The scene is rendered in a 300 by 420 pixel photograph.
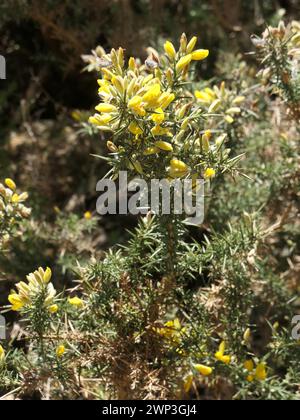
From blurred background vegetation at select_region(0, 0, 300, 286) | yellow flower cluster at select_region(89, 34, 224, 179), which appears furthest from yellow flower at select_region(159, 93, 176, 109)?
blurred background vegetation at select_region(0, 0, 300, 286)

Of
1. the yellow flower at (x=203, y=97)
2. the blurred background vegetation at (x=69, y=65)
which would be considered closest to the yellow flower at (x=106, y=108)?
the yellow flower at (x=203, y=97)

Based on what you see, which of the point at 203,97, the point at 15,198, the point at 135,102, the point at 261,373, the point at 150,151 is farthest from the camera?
the point at 203,97

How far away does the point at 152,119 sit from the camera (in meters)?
1.43

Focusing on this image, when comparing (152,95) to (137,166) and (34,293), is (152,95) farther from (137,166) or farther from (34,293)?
(34,293)

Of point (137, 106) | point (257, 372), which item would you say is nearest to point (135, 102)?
point (137, 106)

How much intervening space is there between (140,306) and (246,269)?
33cm

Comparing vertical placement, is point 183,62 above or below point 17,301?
above

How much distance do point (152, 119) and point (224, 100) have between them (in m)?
0.63

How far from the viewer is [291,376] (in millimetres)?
1735

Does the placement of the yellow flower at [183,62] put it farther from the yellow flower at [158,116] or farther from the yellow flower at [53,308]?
the yellow flower at [53,308]

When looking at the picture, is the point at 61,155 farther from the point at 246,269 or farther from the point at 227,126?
the point at 246,269

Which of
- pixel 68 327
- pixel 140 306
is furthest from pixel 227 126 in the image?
pixel 68 327

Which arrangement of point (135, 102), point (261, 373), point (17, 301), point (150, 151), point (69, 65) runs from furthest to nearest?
point (69, 65) → point (261, 373) → point (17, 301) → point (150, 151) → point (135, 102)

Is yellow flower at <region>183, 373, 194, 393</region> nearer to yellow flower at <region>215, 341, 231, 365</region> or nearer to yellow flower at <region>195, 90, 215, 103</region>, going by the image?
yellow flower at <region>215, 341, 231, 365</region>
